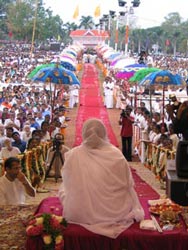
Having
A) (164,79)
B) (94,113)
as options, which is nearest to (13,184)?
(164,79)

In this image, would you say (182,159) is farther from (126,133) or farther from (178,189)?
(126,133)

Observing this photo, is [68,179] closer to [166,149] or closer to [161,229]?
[161,229]

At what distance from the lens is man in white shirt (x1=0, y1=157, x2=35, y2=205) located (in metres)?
6.82

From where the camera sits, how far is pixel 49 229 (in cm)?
513

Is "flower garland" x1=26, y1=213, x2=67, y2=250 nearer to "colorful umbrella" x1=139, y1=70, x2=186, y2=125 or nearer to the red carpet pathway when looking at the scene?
the red carpet pathway

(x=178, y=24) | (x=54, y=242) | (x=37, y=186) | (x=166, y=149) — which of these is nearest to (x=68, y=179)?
(x=54, y=242)

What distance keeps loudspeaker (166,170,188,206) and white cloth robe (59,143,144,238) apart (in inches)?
32.9

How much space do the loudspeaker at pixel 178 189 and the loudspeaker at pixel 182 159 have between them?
2.7 inches

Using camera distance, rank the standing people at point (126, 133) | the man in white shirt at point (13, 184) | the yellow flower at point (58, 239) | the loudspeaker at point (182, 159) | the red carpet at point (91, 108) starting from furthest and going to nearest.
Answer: the red carpet at point (91, 108), the standing people at point (126, 133), the man in white shirt at point (13, 184), the loudspeaker at point (182, 159), the yellow flower at point (58, 239)

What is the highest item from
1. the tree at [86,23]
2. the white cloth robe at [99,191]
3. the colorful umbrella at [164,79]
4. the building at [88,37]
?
the tree at [86,23]

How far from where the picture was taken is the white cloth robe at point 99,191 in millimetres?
5352

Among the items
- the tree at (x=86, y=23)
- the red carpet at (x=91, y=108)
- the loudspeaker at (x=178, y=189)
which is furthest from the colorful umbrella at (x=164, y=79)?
the tree at (x=86, y=23)

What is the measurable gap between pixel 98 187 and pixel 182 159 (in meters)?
1.22

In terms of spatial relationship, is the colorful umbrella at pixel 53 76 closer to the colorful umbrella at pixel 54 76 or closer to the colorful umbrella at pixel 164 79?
the colorful umbrella at pixel 54 76
